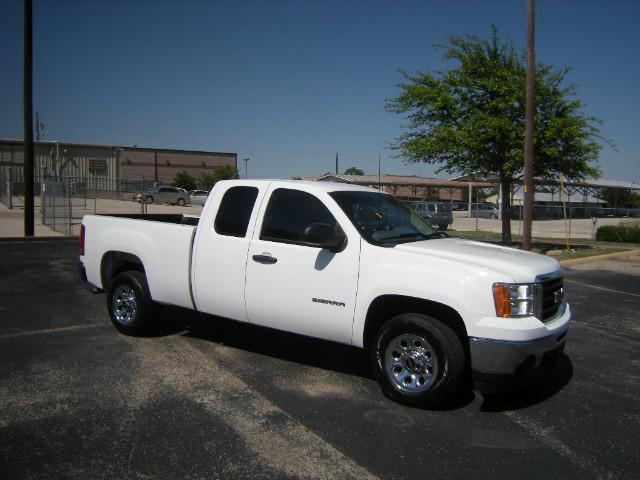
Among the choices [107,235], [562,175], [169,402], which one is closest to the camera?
[169,402]

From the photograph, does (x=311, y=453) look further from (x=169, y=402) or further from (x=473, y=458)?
(x=169, y=402)

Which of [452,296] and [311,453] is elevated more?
[452,296]

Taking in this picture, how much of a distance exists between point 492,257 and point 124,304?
13.8 ft

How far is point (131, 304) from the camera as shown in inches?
255

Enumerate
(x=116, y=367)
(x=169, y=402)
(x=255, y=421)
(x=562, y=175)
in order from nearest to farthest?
(x=255, y=421) < (x=169, y=402) < (x=116, y=367) < (x=562, y=175)

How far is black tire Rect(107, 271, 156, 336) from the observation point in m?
6.28

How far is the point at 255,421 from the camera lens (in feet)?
13.8

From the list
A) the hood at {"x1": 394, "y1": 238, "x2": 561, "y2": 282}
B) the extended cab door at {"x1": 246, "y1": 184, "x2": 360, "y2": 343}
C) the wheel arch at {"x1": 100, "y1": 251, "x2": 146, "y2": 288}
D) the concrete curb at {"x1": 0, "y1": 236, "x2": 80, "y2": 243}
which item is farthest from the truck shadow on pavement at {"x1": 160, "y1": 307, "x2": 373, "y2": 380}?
the concrete curb at {"x1": 0, "y1": 236, "x2": 80, "y2": 243}

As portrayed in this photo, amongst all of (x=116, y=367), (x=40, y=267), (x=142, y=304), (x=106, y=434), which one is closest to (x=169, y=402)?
(x=106, y=434)

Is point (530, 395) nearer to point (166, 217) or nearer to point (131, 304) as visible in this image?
point (131, 304)

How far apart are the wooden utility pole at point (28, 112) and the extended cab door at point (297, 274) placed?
585 inches

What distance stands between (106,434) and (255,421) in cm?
105

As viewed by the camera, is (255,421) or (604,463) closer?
(604,463)

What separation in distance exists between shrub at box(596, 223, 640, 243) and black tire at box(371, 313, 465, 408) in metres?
21.6
